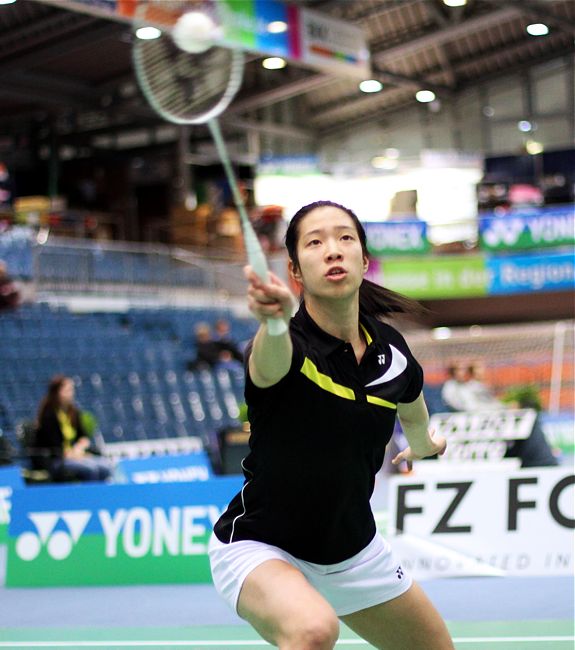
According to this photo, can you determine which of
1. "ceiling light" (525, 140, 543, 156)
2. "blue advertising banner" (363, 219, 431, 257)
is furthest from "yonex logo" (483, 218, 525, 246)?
"ceiling light" (525, 140, 543, 156)

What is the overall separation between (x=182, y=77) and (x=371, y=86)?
28377mm

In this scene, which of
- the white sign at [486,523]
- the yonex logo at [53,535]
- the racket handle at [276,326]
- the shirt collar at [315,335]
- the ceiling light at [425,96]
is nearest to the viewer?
the racket handle at [276,326]

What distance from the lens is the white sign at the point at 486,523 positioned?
23.6 ft

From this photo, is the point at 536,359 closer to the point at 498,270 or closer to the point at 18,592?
the point at 498,270

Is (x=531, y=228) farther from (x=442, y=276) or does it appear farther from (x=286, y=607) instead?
(x=286, y=607)

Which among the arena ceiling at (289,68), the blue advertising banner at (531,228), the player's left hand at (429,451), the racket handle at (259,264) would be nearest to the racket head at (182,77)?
the racket handle at (259,264)

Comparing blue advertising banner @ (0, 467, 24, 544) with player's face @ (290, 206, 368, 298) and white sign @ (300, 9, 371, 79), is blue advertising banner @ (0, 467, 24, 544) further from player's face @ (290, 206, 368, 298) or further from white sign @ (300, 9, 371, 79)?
white sign @ (300, 9, 371, 79)

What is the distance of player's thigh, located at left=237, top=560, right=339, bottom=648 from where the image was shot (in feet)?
8.87

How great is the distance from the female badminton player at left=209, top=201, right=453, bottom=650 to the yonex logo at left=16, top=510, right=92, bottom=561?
506 cm

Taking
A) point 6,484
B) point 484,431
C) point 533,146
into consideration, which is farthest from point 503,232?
point 6,484

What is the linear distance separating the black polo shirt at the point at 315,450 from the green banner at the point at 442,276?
770 inches

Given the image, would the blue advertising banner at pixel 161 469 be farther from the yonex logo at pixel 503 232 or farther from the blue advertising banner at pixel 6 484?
the yonex logo at pixel 503 232

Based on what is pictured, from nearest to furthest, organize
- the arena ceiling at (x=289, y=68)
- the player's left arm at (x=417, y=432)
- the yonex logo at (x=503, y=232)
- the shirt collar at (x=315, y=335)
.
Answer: the shirt collar at (x=315, y=335), the player's left arm at (x=417, y=432), the yonex logo at (x=503, y=232), the arena ceiling at (x=289, y=68)

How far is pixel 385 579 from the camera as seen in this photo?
3.09 meters
